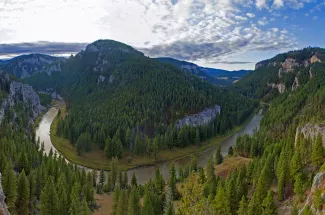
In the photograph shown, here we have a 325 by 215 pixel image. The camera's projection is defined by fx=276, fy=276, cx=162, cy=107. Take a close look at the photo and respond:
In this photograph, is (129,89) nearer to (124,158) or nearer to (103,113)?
(103,113)

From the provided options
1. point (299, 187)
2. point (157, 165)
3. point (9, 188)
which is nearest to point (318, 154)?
point (299, 187)

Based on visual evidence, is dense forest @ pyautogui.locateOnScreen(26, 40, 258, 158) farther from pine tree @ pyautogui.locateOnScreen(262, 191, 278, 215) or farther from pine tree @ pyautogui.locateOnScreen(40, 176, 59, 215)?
pine tree @ pyautogui.locateOnScreen(262, 191, 278, 215)

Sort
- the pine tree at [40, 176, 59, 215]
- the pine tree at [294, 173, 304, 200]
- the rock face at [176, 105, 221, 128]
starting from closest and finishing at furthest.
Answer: the pine tree at [40, 176, 59, 215]
the pine tree at [294, 173, 304, 200]
the rock face at [176, 105, 221, 128]

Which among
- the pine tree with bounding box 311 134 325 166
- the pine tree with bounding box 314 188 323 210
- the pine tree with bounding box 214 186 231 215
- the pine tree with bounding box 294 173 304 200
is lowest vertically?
the pine tree with bounding box 214 186 231 215

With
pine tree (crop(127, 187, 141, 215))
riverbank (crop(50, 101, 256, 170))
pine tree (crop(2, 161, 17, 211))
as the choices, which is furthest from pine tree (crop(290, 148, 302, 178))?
pine tree (crop(2, 161, 17, 211))

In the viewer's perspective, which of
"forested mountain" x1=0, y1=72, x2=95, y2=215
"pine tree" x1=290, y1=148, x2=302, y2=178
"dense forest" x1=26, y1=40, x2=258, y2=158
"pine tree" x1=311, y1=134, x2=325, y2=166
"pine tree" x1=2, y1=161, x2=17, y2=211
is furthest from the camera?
"dense forest" x1=26, y1=40, x2=258, y2=158

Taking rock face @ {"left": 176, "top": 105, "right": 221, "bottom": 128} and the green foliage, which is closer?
the green foliage

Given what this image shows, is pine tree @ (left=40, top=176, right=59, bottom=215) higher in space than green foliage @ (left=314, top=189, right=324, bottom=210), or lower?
lower

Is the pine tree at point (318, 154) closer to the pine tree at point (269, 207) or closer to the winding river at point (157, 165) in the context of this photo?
the pine tree at point (269, 207)

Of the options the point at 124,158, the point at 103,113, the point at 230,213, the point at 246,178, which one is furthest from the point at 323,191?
the point at 103,113
